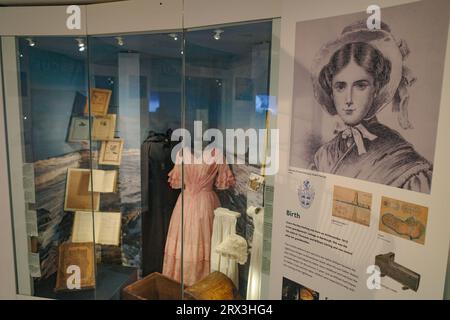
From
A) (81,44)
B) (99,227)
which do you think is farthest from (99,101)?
(99,227)

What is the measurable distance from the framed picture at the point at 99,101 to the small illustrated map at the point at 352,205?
6.00ft

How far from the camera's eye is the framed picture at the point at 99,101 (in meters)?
2.50

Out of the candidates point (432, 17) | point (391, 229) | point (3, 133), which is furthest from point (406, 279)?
point (3, 133)

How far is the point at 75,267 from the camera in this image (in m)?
2.69

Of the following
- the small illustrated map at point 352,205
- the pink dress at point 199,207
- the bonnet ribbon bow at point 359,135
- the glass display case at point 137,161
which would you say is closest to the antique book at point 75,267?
the glass display case at point 137,161

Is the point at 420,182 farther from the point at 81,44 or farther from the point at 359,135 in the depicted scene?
the point at 81,44

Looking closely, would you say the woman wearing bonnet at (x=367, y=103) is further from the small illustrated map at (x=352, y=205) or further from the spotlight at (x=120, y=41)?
the spotlight at (x=120, y=41)

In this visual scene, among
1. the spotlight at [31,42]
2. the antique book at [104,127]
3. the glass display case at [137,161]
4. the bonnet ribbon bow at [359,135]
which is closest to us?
the bonnet ribbon bow at [359,135]

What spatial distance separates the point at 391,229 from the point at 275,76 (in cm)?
101

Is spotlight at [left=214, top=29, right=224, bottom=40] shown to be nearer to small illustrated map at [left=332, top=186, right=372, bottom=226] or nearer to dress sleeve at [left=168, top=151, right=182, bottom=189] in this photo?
dress sleeve at [left=168, top=151, right=182, bottom=189]

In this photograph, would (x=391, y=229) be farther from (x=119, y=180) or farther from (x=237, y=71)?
(x=119, y=180)

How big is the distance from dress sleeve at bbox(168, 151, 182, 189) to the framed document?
465 millimetres

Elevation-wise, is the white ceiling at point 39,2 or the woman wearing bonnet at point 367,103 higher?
the white ceiling at point 39,2

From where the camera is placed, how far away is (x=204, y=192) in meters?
2.38
